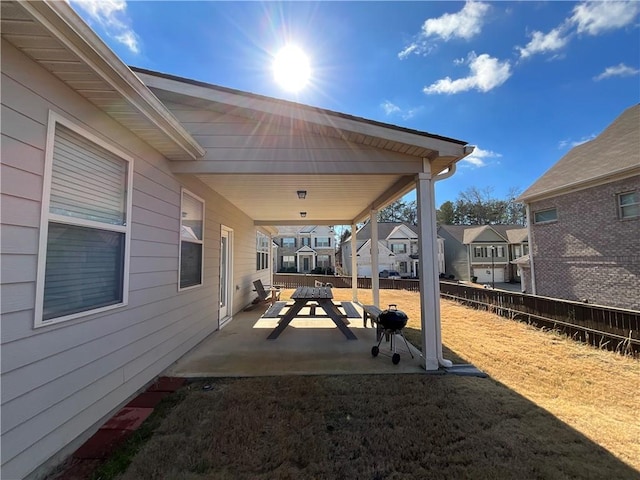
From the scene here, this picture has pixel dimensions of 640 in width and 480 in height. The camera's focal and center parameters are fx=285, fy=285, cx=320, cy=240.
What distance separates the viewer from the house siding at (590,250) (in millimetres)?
8305

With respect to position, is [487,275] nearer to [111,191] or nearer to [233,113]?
[233,113]

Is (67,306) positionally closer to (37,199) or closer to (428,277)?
(37,199)

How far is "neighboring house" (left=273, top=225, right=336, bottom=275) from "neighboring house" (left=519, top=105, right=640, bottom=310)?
22.8 m

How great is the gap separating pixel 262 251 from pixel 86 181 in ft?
31.4

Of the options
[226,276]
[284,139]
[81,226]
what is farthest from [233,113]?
[226,276]

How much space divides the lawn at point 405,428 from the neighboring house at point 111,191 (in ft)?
2.18

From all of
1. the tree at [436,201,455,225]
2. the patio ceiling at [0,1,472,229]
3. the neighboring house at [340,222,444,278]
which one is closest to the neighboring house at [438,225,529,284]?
the neighboring house at [340,222,444,278]

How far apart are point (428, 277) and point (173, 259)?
3.50 m

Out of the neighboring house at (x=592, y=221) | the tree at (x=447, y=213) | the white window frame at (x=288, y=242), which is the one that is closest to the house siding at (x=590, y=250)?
the neighboring house at (x=592, y=221)

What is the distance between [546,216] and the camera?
11.2m

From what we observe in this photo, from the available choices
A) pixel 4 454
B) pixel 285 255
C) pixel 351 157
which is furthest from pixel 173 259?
pixel 285 255

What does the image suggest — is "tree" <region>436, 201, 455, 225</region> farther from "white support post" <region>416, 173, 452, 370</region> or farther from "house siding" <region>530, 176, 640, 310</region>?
"white support post" <region>416, 173, 452, 370</region>

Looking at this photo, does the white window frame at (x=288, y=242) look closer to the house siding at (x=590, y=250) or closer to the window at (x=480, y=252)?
the window at (x=480, y=252)

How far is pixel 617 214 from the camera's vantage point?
28.3 feet
